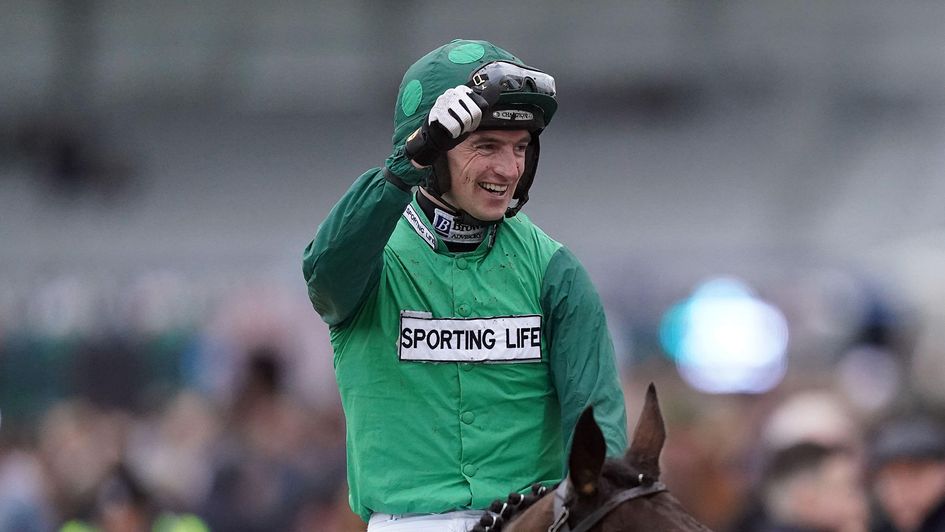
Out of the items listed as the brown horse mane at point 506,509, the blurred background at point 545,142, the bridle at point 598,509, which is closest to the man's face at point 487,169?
the brown horse mane at point 506,509

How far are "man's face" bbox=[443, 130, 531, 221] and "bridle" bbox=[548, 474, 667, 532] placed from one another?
97cm

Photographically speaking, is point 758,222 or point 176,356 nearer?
point 176,356

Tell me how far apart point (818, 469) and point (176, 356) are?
10.7 meters

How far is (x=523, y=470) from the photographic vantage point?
3.64 meters

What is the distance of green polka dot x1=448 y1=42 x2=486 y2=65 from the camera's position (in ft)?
11.9

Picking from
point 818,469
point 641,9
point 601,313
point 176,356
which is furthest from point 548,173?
point 601,313

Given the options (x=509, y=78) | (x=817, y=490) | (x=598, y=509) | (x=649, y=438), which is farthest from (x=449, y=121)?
(x=817, y=490)

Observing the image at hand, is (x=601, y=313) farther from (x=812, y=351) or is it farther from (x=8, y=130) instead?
(x=8, y=130)

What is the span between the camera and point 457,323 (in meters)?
3.66

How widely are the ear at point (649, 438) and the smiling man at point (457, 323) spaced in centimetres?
49

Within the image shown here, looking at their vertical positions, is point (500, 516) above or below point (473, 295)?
below

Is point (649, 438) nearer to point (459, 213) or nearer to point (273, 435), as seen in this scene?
point (459, 213)

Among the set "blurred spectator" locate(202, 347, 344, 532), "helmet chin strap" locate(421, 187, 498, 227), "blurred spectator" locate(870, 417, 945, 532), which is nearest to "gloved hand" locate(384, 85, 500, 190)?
"helmet chin strap" locate(421, 187, 498, 227)

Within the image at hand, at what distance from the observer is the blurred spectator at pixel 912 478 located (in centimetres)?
557
